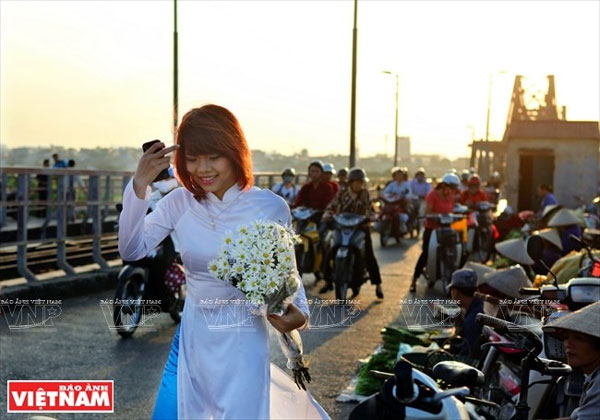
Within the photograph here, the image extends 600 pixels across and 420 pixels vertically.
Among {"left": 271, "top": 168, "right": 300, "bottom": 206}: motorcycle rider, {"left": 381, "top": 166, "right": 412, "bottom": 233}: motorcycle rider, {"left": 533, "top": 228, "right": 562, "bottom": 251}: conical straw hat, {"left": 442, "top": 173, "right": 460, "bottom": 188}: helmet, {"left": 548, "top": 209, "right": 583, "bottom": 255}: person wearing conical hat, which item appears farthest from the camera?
{"left": 381, "top": 166, "right": 412, "bottom": 233}: motorcycle rider

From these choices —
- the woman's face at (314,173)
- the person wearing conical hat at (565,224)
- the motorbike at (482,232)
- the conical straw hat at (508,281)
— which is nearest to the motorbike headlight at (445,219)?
the woman's face at (314,173)

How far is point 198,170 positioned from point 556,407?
193cm

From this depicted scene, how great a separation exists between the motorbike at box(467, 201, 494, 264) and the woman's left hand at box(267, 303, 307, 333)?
42.9 ft

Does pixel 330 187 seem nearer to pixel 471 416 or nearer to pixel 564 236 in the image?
pixel 564 236

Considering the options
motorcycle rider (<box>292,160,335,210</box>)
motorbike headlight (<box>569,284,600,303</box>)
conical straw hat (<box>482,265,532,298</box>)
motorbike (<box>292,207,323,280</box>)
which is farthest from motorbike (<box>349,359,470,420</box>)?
motorcycle rider (<box>292,160,335,210</box>)

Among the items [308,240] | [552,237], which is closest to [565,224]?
[552,237]

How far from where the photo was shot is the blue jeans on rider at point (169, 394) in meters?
3.77

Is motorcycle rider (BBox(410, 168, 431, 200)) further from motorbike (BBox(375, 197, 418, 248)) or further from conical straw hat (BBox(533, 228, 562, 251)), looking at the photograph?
conical straw hat (BBox(533, 228, 562, 251))

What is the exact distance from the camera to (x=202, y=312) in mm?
3674

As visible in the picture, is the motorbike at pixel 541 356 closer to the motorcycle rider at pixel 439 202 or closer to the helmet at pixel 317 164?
the motorcycle rider at pixel 439 202

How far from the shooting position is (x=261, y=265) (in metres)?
3.52

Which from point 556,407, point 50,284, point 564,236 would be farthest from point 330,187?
point 556,407

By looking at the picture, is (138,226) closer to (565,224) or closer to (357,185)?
(565,224)

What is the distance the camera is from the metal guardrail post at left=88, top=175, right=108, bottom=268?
1429 cm
